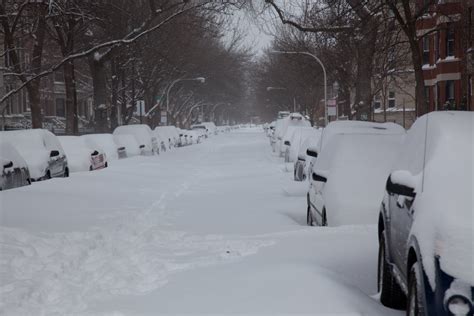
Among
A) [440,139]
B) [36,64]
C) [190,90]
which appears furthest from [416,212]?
[190,90]

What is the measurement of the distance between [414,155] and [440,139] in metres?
0.66

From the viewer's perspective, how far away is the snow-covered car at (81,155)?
2286 cm

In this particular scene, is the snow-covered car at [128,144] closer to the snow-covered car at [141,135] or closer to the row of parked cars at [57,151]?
the row of parked cars at [57,151]

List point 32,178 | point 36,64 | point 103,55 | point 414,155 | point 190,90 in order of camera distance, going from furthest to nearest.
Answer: point 190,90
point 103,55
point 36,64
point 32,178
point 414,155

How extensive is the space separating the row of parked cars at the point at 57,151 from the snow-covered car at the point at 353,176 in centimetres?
762

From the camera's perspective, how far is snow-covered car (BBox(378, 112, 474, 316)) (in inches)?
167

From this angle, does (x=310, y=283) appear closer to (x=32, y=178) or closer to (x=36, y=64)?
(x=32, y=178)

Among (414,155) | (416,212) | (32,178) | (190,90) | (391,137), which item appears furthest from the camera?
(190,90)

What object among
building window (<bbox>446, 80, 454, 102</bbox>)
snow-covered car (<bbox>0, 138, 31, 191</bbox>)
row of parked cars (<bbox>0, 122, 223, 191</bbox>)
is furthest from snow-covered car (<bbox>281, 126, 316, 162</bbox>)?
building window (<bbox>446, 80, 454, 102</bbox>)

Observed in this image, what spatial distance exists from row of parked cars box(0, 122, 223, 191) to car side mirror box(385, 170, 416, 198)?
1129cm

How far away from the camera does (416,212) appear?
492 centimetres

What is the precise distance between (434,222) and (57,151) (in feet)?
51.8

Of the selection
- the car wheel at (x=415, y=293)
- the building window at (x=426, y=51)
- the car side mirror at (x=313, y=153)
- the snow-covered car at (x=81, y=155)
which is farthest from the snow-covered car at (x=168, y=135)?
the car wheel at (x=415, y=293)

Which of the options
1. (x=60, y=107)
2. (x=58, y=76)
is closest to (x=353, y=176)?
(x=58, y=76)
